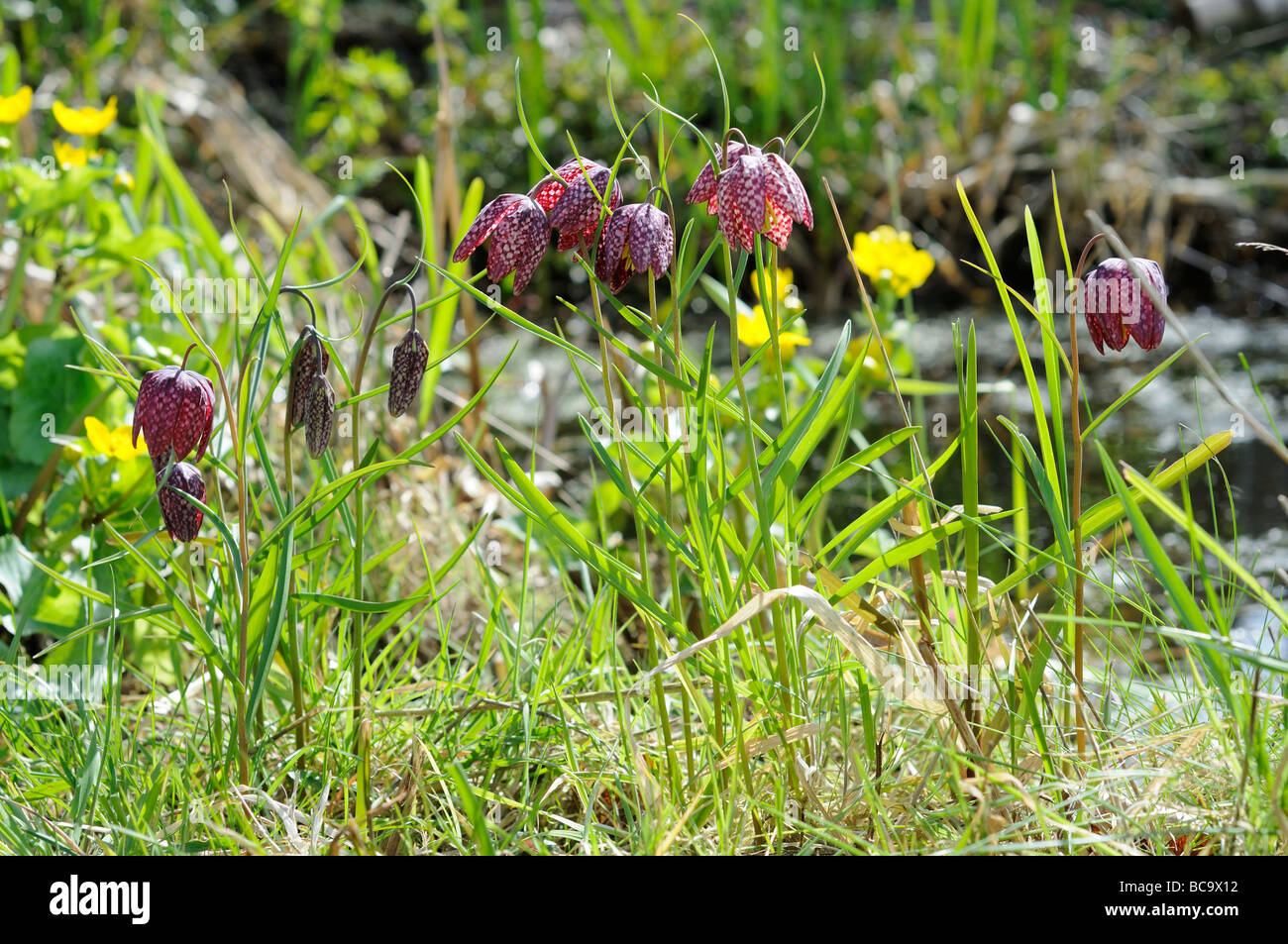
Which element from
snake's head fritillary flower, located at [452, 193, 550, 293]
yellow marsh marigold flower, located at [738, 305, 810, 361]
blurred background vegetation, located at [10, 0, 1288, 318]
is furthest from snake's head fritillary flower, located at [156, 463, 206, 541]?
blurred background vegetation, located at [10, 0, 1288, 318]

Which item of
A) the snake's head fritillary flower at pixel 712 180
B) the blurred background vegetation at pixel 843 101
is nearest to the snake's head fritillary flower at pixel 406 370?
the snake's head fritillary flower at pixel 712 180

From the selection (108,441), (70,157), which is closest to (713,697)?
(108,441)

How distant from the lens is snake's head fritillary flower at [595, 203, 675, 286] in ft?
3.03

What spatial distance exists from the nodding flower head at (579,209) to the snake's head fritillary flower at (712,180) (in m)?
0.07

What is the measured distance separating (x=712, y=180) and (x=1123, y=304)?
0.37 m

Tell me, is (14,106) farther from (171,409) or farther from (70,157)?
(171,409)

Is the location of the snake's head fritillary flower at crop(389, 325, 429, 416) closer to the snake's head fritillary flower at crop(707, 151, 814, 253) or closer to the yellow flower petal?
the snake's head fritillary flower at crop(707, 151, 814, 253)

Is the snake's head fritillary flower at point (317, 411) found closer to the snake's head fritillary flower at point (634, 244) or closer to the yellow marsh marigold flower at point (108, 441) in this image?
the snake's head fritillary flower at point (634, 244)

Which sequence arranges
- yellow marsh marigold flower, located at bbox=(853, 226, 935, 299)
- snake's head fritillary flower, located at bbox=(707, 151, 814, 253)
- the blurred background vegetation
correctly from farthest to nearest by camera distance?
the blurred background vegetation
yellow marsh marigold flower, located at bbox=(853, 226, 935, 299)
snake's head fritillary flower, located at bbox=(707, 151, 814, 253)

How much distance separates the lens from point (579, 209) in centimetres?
96

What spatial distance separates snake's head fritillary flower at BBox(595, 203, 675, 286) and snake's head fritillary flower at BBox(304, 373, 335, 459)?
270mm
